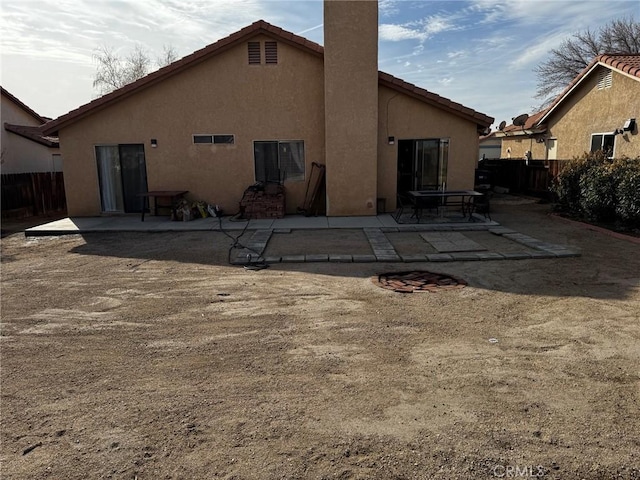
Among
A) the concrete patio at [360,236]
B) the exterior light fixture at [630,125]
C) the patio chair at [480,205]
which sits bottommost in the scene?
the concrete patio at [360,236]

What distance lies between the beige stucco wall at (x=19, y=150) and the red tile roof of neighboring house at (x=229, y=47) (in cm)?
787

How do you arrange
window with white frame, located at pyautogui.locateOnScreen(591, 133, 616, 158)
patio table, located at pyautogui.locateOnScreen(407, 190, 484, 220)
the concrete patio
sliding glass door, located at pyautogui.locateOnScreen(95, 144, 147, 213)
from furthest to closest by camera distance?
window with white frame, located at pyautogui.locateOnScreen(591, 133, 616, 158)
sliding glass door, located at pyautogui.locateOnScreen(95, 144, 147, 213)
patio table, located at pyautogui.locateOnScreen(407, 190, 484, 220)
the concrete patio

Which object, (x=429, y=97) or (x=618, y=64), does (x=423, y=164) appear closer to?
(x=429, y=97)

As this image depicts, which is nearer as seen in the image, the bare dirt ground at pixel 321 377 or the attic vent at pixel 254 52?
the bare dirt ground at pixel 321 377

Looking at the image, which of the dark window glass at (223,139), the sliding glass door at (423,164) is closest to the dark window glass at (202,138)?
Result: the dark window glass at (223,139)

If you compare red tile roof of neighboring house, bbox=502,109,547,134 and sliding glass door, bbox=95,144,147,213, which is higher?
red tile roof of neighboring house, bbox=502,109,547,134

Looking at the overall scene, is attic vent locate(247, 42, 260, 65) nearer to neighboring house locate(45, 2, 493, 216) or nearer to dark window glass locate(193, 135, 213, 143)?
neighboring house locate(45, 2, 493, 216)

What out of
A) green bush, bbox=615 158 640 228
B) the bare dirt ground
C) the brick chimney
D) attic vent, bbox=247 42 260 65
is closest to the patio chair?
the brick chimney

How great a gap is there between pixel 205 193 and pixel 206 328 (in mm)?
8525

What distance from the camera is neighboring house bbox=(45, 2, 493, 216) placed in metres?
11.5

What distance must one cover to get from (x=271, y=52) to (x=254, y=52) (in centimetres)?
48

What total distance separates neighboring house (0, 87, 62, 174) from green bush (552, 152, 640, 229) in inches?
755

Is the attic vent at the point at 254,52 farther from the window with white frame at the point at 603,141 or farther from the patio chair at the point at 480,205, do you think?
the window with white frame at the point at 603,141

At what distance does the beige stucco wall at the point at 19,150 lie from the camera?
58.1ft
